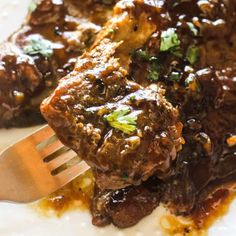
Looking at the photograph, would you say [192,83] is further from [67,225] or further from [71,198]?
[67,225]

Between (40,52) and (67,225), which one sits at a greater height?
(40,52)

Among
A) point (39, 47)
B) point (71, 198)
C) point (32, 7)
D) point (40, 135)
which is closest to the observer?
point (40, 135)

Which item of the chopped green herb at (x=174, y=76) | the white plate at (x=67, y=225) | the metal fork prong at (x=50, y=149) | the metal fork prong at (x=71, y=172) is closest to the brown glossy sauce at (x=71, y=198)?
the white plate at (x=67, y=225)

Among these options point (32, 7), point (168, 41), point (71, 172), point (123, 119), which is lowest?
point (71, 172)

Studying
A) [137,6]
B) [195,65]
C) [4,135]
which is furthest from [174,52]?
[4,135]

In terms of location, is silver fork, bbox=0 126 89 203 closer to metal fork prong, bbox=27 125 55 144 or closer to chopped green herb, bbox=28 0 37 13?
metal fork prong, bbox=27 125 55 144

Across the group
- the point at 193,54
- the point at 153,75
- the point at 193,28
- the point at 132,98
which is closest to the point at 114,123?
the point at 132,98

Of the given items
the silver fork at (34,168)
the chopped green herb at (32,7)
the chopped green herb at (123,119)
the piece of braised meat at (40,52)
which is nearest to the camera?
the chopped green herb at (123,119)

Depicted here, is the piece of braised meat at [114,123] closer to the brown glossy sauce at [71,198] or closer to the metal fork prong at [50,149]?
the metal fork prong at [50,149]
